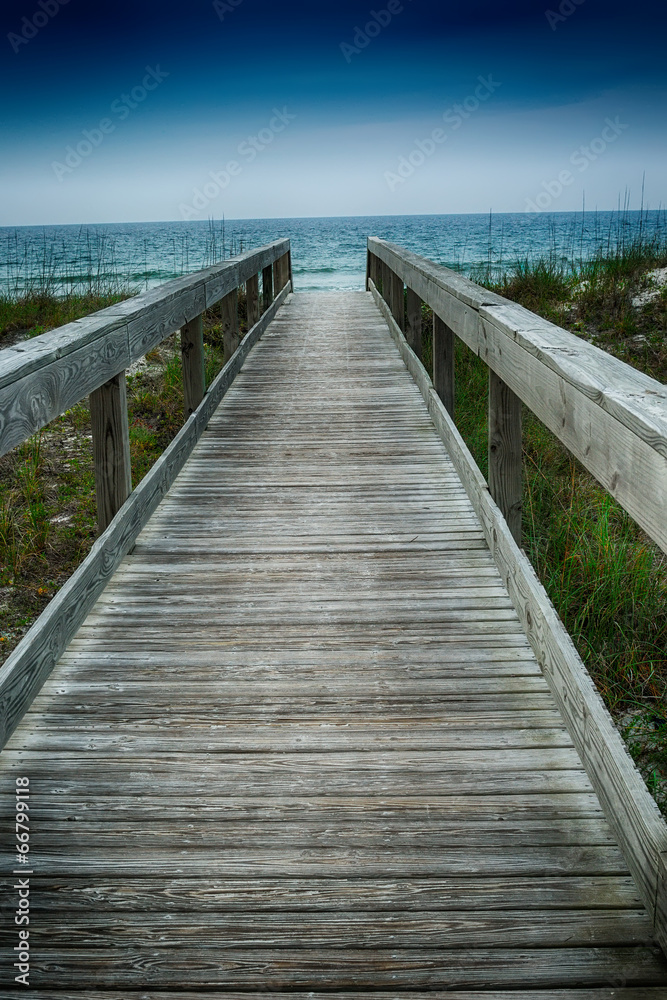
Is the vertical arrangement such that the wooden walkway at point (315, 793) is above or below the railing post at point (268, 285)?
below

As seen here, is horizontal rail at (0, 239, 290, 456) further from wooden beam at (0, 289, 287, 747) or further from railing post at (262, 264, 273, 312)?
railing post at (262, 264, 273, 312)

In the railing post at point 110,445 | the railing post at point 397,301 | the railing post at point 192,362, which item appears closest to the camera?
the railing post at point 110,445

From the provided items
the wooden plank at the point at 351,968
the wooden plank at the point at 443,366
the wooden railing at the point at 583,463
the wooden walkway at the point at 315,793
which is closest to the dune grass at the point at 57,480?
the wooden walkway at the point at 315,793

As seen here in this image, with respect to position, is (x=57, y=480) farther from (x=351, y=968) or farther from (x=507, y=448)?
(x=351, y=968)

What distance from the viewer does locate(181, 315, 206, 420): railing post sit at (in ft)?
Answer: 16.0

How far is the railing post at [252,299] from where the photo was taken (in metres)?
8.08

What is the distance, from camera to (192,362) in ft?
16.4

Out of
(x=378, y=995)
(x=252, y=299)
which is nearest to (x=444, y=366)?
(x=252, y=299)

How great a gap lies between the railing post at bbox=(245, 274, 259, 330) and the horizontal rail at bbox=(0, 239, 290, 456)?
3.56m

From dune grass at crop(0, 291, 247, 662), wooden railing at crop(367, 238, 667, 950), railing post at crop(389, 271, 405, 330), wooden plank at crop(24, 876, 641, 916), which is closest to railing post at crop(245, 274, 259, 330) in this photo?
dune grass at crop(0, 291, 247, 662)

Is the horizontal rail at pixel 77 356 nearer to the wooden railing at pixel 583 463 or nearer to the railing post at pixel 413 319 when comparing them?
the wooden railing at pixel 583 463

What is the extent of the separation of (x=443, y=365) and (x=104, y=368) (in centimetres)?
270

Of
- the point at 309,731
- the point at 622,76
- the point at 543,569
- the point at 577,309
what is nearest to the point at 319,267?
the point at 577,309

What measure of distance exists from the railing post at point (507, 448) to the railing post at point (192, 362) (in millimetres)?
2285
